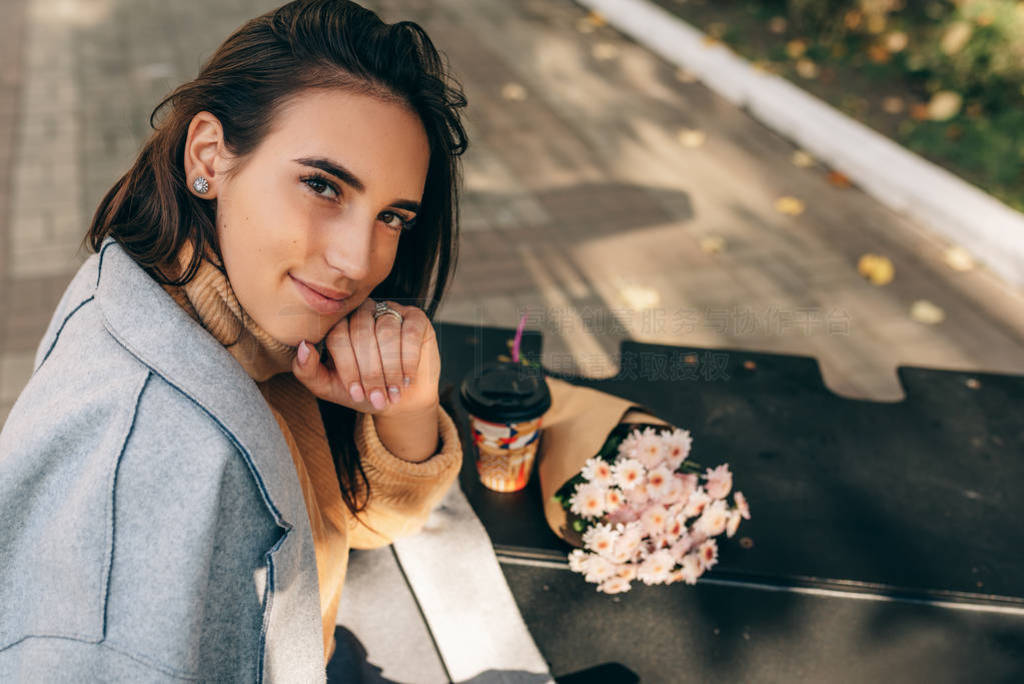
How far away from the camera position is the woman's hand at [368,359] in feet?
4.97

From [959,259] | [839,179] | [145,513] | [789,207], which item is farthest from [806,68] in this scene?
[145,513]

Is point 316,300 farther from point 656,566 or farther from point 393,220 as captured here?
point 656,566

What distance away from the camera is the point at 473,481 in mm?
2047

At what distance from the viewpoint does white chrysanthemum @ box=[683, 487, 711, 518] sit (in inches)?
68.0

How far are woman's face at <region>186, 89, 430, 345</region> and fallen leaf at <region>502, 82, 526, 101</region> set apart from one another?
4.55 metres

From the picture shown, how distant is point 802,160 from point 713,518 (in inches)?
161

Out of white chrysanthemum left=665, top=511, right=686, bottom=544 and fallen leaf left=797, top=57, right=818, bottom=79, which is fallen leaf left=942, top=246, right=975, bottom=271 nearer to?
fallen leaf left=797, top=57, right=818, bottom=79

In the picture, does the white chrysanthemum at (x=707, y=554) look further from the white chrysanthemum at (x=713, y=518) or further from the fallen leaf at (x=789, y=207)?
the fallen leaf at (x=789, y=207)

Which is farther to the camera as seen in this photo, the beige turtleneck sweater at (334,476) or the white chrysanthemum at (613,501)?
the white chrysanthemum at (613,501)

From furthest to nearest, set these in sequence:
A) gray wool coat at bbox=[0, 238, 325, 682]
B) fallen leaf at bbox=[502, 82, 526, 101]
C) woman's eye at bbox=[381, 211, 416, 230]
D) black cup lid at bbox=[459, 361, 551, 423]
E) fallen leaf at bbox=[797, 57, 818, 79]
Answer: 1. fallen leaf at bbox=[797, 57, 818, 79]
2. fallen leaf at bbox=[502, 82, 526, 101]
3. black cup lid at bbox=[459, 361, 551, 423]
4. woman's eye at bbox=[381, 211, 416, 230]
5. gray wool coat at bbox=[0, 238, 325, 682]

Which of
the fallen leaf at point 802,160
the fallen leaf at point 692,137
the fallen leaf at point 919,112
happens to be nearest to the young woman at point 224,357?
the fallen leaf at point 692,137

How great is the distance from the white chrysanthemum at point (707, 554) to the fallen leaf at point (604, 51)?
550 cm

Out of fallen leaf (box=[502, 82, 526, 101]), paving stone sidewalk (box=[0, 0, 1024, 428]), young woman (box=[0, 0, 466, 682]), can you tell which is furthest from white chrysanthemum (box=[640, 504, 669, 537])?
fallen leaf (box=[502, 82, 526, 101])

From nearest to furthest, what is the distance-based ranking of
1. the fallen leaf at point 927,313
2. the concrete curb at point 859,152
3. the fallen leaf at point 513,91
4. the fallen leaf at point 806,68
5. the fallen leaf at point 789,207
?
the fallen leaf at point 927,313 < the concrete curb at point 859,152 < the fallen leaf at point 789,207 < the fallen leaf at point 513,91 < the fallen leaf at point 806,68
